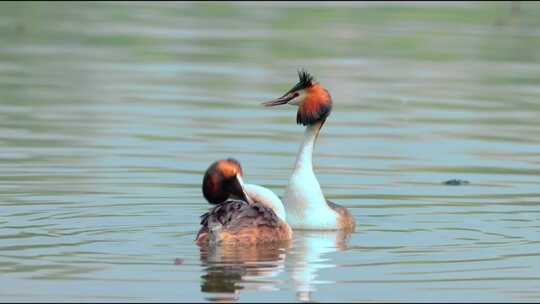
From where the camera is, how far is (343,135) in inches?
765

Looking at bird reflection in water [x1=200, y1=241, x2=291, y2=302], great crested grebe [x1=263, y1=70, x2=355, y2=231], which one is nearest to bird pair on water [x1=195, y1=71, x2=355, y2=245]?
great crested grebe [x1=263, y1=70, x2=355, y2=231]

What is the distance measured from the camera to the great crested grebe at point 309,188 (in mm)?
13867

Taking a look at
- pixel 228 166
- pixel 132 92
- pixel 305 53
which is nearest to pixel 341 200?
pixel 228 166

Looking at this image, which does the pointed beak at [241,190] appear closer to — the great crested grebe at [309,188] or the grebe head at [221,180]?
the grebe head at [221,180]

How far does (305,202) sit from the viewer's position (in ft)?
45.8

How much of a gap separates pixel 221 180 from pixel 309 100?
1648 millimetres

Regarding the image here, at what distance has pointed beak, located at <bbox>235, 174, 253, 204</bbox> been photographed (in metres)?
13.0

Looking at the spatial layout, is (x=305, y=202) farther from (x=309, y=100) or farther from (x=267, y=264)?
(x=267, y=264)

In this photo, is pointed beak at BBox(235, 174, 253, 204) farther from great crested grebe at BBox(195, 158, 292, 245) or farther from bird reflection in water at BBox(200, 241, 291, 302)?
bird reflection in water at BBox(200, 241, 291, 302)

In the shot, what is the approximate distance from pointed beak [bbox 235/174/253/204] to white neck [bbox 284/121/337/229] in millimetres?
797

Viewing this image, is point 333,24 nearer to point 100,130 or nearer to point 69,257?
point 100,130

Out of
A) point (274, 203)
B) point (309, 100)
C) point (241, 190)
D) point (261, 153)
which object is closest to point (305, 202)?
point (274, 203)

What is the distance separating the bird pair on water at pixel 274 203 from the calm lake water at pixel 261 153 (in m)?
0.20

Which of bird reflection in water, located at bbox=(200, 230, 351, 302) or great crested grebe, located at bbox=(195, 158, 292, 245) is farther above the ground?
great crested grebe, located at bbox=(195, 158, 292, 245)
